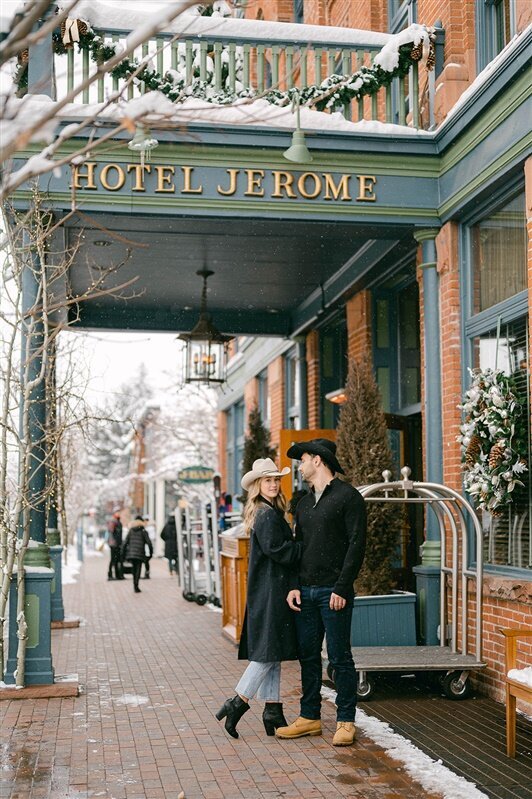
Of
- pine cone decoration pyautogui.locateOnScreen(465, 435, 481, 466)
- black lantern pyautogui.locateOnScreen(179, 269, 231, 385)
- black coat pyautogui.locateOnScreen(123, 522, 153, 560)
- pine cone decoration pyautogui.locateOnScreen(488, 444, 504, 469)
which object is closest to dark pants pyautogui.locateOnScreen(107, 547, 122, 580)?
black coat pyautogui.locateOnScreen(123, 522, 153, 560)

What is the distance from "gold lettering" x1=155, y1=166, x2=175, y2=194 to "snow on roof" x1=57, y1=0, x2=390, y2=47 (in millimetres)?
1343

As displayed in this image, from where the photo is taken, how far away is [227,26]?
33.3 ft

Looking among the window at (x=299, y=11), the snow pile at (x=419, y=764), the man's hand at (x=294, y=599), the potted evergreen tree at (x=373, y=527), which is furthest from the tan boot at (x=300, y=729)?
the window at (x=299, y=11)

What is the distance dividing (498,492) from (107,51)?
5.60 m

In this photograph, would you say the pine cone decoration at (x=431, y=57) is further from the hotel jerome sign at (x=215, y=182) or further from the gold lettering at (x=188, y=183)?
the gold lettering at (x=188, y=183)

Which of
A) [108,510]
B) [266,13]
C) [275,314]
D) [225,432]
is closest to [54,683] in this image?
[275,314]

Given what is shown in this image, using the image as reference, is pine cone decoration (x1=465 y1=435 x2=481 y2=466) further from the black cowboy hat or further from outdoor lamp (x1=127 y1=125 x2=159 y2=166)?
outdoor lamp (x1=127 y1=125 x2=159 y2=166)

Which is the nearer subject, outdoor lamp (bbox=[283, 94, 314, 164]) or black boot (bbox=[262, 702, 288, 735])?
black boot (bbox=[262, 702, 288, 735])

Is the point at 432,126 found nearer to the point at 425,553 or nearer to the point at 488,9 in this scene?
the point at 488,9

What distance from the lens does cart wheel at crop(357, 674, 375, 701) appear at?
808 centimetres

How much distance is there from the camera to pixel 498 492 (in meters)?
8.03

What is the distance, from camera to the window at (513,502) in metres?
8.14

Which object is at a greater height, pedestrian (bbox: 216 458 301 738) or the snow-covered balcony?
the snow-covered balcony

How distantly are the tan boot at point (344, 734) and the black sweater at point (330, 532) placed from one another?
2.80 ft
